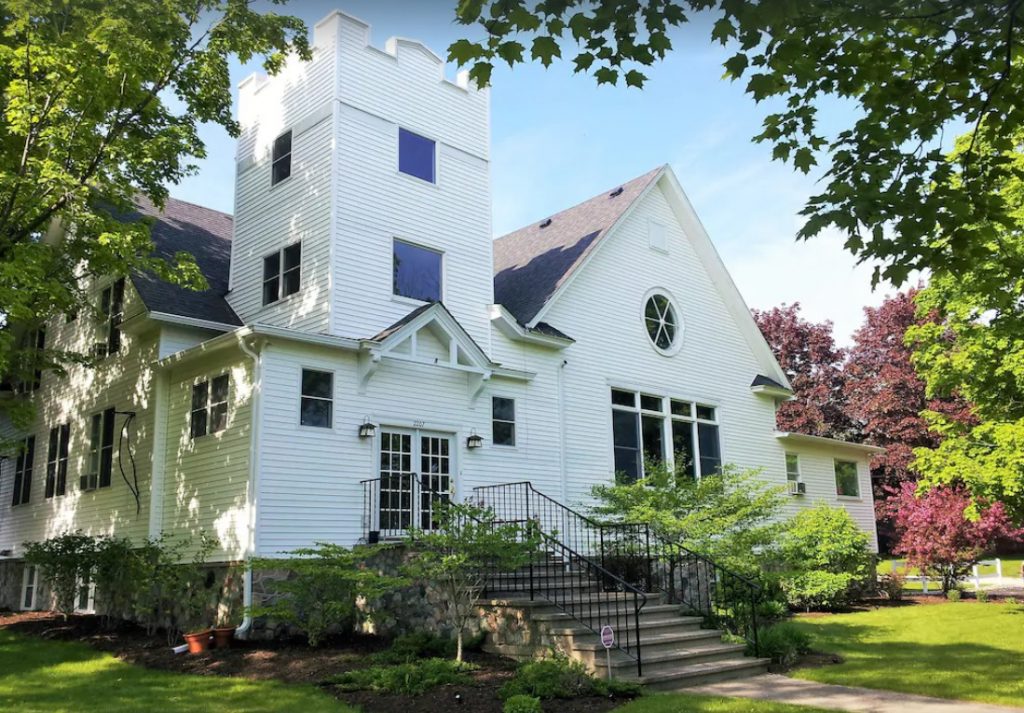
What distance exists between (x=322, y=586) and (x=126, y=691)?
2.62m

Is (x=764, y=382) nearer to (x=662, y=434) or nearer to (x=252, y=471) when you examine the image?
(x=662, y=434)

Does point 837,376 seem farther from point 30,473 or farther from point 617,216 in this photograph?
point 30,473

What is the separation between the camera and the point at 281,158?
15375 mm

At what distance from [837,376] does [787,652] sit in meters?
30.2

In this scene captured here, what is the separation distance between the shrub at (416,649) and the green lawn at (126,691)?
1.30 meters

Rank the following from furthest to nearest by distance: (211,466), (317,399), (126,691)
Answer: (211,466)
(317,399)
(126,691)

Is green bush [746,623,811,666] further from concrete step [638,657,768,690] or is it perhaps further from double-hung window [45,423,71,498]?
double-hung window [45,423,71,498]

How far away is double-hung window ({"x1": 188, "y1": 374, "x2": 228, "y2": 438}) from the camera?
42.4ft

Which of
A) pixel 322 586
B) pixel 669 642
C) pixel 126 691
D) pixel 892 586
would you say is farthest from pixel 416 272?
pixel 892 586

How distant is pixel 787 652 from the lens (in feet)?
34.7

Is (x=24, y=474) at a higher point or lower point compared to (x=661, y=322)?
lower

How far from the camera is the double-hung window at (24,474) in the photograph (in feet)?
59.8

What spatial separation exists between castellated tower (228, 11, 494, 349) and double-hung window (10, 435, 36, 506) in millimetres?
6707

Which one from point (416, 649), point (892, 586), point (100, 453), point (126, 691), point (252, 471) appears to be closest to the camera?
point (126, 691)
